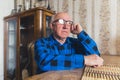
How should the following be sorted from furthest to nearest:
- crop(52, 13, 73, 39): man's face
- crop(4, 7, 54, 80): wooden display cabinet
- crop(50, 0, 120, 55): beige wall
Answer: crop(4, 7, 54, 80): wooden display cabinet
crop(50, 0, 120, 55): beige wall
crop(52, 13, 73, 39): man's face

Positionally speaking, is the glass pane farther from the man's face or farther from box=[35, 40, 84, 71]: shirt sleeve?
box=[35, 40, 84, 71]: shirt sleeve

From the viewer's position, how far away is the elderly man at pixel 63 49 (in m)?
0.95

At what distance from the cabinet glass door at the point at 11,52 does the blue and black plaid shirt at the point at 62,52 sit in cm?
147

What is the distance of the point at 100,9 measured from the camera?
204 centimetres

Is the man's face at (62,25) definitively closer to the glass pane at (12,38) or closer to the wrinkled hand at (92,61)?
the wrinkled hand at (92,61)

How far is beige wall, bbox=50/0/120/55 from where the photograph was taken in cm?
193

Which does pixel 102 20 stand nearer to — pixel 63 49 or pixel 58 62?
pixel 63 49

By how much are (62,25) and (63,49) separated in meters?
0.20

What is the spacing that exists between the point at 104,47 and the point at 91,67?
111cm

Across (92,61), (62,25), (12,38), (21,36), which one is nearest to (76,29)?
(62,25)

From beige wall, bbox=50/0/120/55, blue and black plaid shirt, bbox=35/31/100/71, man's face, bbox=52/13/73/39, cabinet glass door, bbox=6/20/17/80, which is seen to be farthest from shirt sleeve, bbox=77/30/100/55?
cabinet glass door, bbox=6/20/17/80

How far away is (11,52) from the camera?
262 cm

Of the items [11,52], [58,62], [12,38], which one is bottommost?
[11,52]

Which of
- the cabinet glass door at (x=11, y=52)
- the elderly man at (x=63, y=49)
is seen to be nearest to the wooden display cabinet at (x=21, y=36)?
the cabinet glass door at (x=11, y=52)
